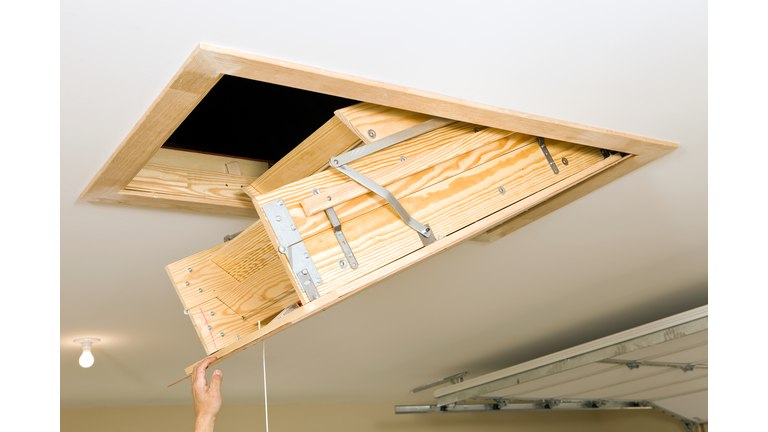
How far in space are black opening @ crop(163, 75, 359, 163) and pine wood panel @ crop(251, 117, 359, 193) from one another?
9.7 inches

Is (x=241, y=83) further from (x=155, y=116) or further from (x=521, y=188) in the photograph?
(x=521, y=188)

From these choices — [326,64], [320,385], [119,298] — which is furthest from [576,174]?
[320,385]

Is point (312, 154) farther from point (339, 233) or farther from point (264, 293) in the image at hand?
point (264, 293)

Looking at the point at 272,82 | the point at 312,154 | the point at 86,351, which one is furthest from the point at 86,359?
the point at 272,82

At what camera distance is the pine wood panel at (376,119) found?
1879mm

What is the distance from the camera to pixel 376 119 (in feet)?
6.37

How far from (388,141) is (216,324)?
3.16 ft

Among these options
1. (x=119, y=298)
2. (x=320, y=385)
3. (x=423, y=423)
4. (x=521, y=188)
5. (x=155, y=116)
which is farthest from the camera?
(x=423, y=423)

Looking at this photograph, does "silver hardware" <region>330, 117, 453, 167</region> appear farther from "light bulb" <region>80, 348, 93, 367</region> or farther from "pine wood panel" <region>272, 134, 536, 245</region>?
"light bulb" <region>80, 348, 93, 367</region>

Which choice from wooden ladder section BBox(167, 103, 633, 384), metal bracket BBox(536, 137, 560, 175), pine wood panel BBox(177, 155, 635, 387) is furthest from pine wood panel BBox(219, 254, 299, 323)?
metal bracket BBox(536, 137, 560, 175)

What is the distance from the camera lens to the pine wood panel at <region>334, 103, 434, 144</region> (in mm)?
1879

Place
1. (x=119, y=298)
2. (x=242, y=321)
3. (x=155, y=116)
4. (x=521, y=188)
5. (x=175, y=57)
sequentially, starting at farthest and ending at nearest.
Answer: (x=119, y=298)
(x=242, y=321)
(x=521, y=188)
(x=155, y=116)
(x=175, y=57)

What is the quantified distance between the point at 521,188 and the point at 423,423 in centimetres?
692

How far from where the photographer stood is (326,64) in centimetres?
167
